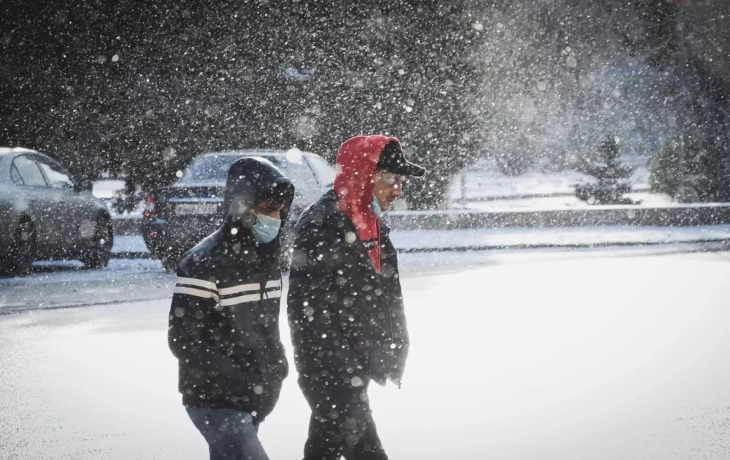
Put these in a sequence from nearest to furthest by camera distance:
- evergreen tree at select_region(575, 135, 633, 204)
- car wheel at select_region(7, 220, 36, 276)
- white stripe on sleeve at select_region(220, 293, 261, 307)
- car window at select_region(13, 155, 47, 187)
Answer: white stripe on sleeve at select_region(220, 293, 261, 307) → car wheel at select_region(7, 220, 36, 276) → car window at select_region(13, 155, 47, 187) → evergreen tree at select_region(575, 135, 633, 204)

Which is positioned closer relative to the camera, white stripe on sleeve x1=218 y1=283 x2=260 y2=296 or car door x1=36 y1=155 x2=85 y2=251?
white stripe on sleeve x1=218 y1=283 x2=260 y2=296

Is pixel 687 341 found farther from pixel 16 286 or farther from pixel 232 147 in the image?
pixel 232 147

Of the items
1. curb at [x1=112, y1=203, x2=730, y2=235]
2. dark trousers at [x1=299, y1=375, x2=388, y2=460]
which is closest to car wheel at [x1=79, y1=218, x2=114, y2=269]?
curb at [x1=112, y1=203, x2=730, y2=235]

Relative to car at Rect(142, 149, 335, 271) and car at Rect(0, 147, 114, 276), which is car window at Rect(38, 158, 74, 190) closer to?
car at Rect(0, 147, 114, 276)

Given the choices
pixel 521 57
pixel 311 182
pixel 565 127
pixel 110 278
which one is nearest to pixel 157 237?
pixel 110 278

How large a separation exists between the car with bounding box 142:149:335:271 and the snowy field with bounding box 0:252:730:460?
227 cm

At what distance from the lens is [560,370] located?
759 centimetres

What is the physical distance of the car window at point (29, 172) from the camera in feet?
46.7

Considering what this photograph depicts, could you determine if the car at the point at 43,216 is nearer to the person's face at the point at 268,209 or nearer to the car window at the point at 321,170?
the car window at the point at 321,170

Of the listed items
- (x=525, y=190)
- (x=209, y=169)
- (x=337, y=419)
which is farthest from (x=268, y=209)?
(x=525, y=190)

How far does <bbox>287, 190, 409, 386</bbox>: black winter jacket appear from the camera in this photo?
12.1 ft

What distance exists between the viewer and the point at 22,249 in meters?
14.1

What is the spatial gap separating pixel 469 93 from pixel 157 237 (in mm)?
13533

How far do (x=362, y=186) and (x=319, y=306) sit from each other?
52cm
